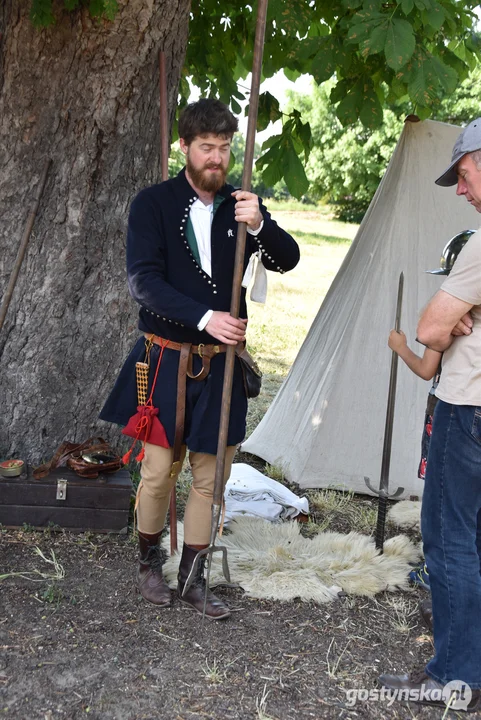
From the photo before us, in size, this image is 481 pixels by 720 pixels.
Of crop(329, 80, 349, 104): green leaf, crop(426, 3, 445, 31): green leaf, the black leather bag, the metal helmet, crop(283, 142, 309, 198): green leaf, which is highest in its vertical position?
crop(426, 3, 445, 31): green leaf

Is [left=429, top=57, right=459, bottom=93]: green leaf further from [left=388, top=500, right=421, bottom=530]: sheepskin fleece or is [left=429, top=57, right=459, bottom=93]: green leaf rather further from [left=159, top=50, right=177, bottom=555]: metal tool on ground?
[left=388, top=500, right=421, bottom=530]: sheepskin fleece

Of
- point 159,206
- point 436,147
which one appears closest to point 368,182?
point 436,147

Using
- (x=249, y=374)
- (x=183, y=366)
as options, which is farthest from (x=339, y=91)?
(x=183, y=366)

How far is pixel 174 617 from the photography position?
2953mm

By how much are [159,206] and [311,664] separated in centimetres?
170

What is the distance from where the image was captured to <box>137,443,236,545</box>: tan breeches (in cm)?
294

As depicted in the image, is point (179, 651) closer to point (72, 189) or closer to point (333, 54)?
point (72, 189)

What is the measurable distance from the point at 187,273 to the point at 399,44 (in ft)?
4.22

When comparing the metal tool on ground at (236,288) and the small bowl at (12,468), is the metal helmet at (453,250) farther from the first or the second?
the small bowl at (12,468)

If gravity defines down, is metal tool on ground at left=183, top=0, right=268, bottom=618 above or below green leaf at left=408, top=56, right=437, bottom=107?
below

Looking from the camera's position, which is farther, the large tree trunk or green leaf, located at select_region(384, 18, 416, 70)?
the large tree trunk

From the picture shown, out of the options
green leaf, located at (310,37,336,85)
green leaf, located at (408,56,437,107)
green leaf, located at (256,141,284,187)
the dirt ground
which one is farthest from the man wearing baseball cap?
green leaf, located at (256,141,284,187)

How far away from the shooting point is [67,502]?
355cm

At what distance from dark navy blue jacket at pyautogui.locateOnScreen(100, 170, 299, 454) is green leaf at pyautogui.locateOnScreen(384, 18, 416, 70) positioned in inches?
33.6
